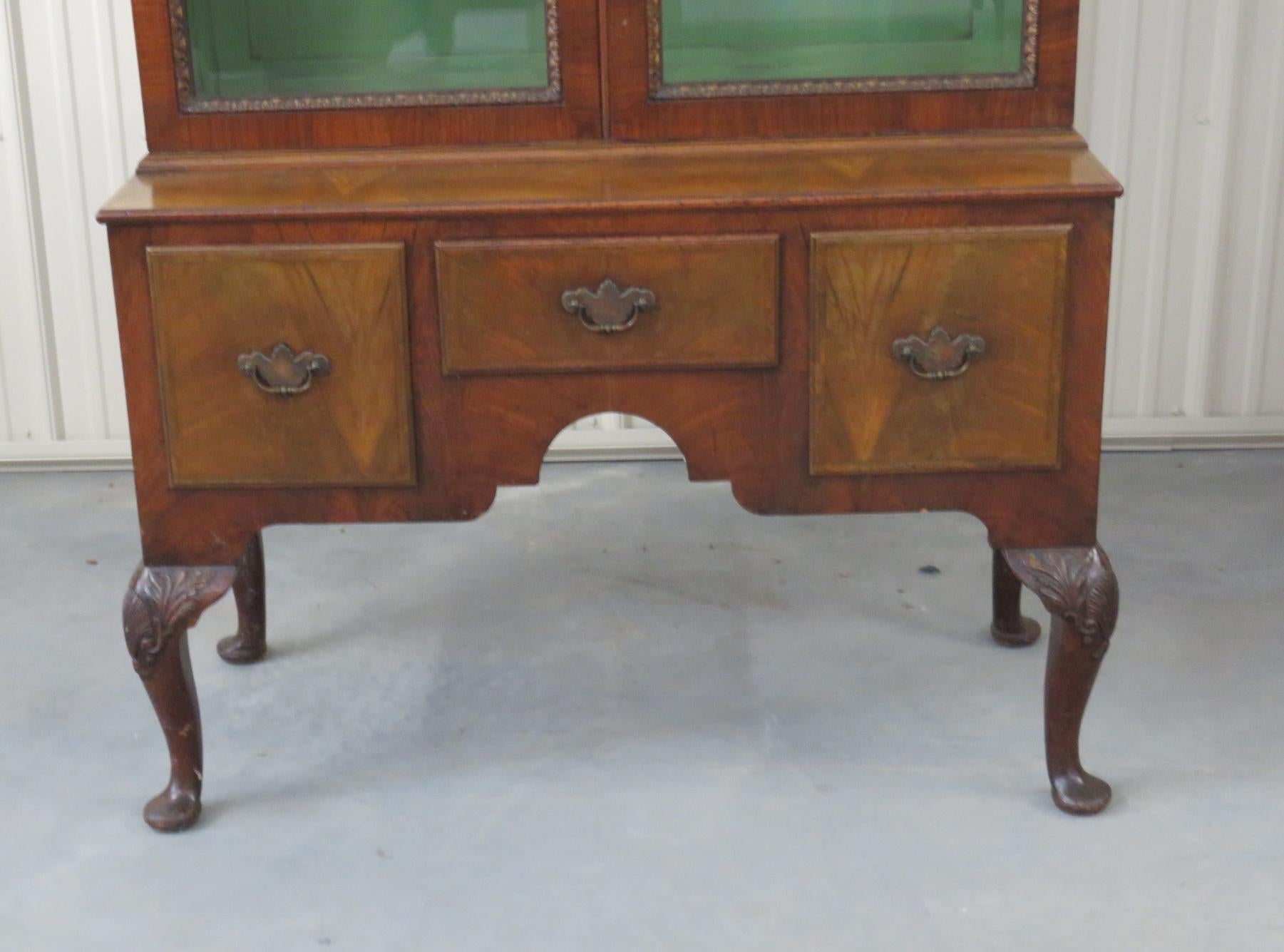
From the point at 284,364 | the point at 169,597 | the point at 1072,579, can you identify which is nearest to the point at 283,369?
the point at 284,364

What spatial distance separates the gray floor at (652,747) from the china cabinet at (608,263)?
29cm

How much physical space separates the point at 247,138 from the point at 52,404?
5.34 ft

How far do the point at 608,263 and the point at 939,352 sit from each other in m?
0.40

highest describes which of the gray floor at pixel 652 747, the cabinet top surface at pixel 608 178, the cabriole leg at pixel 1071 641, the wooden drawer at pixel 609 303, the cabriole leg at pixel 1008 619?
the cabinet top surface at pixel 608 178

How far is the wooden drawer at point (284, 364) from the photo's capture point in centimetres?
182

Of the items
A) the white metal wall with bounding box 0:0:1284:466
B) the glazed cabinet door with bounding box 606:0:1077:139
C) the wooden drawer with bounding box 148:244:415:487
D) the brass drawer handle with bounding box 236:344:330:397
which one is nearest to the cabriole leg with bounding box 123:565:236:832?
the wooden drawer with bounding box 148:244:415:487

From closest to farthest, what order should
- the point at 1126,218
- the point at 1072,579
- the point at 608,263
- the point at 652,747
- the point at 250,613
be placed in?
1. the point at 608,263
2. the point at 1072,579
3. the point at 652,747
4. the point at 250,613
5. the point at 1126,218

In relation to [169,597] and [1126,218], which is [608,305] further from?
[1126,218]

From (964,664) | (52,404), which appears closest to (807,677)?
(964,664)

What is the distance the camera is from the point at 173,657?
199cm

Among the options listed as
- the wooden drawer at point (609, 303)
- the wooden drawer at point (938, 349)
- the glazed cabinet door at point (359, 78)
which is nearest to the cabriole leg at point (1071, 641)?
the wooden drawer at point (938, 349)

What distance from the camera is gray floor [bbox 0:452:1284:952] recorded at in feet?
6.02

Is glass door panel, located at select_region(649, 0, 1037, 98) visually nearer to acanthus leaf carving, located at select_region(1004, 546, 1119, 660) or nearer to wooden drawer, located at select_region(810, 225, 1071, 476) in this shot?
wooden drawer, located at select_region(810, 225, 1071, 476)

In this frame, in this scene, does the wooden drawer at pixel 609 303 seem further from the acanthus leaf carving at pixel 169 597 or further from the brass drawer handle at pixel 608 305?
the acanthus leaf carving at pixel 169 597
